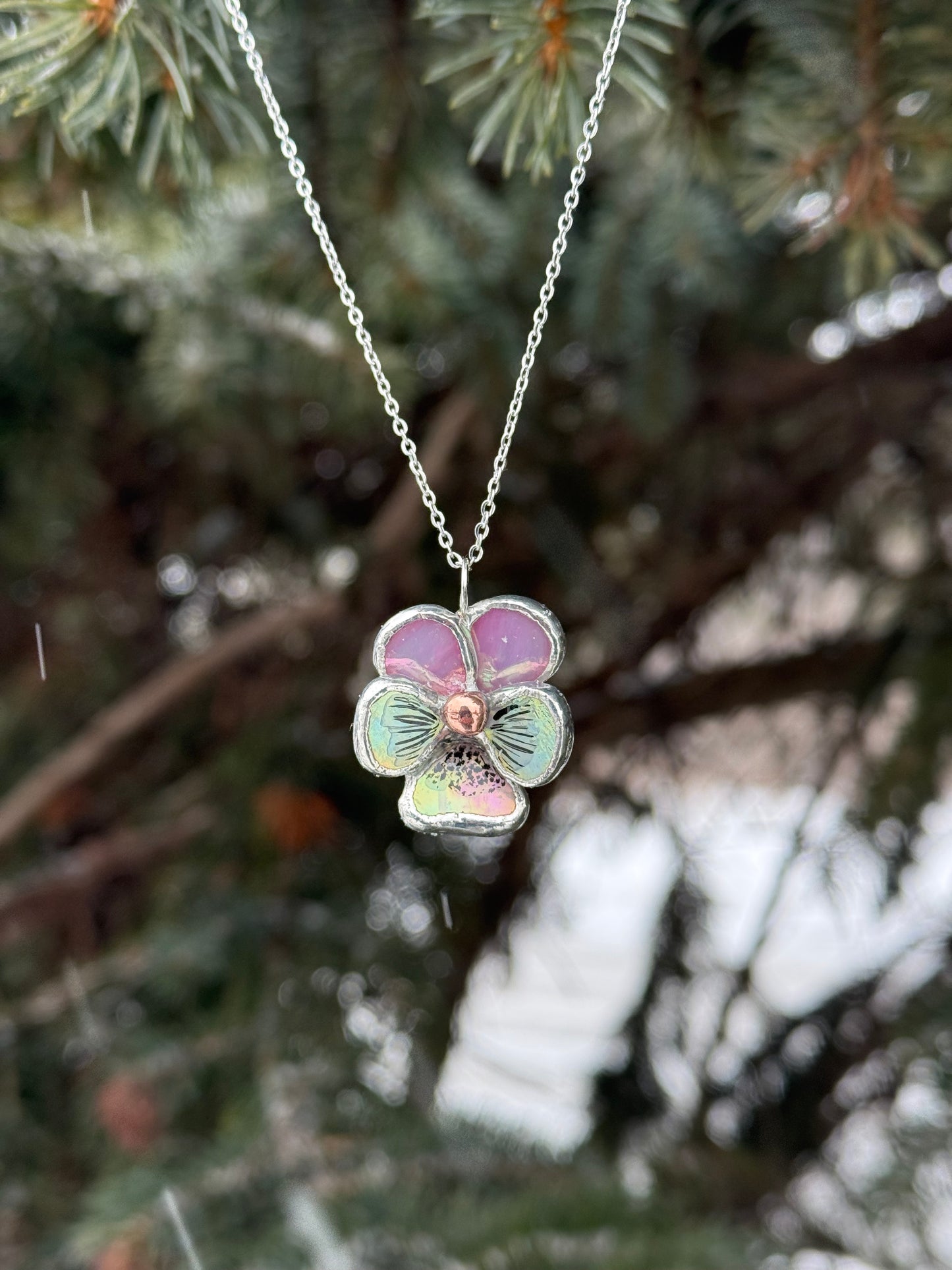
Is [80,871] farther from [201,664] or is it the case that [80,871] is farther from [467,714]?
[467,714]

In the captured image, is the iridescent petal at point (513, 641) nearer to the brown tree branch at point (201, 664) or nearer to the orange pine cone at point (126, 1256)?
the brown tree branch at point (201, 664)

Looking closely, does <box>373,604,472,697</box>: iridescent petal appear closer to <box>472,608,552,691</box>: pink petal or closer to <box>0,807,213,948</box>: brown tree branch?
<box>472,608,552,691</box>: pink petal

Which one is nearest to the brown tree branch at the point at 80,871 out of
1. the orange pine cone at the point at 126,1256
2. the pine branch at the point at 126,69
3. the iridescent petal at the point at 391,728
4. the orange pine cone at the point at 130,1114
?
the orange pine cone at the point at 130,1114

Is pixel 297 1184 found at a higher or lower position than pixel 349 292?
lower

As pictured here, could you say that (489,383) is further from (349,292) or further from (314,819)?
(314,819)

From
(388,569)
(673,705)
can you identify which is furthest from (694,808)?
(388,569)

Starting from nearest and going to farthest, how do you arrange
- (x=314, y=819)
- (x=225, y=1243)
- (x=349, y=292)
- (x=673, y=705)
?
(x=349, y=292) → (x=225, y=1243) → (x=314, y=819) → (x=673, y=705)
